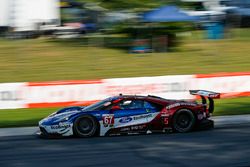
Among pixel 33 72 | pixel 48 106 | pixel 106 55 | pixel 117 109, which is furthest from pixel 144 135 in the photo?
pixel 106 55

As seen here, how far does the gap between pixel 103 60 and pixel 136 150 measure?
49.6ft

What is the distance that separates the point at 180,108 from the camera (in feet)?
41.2

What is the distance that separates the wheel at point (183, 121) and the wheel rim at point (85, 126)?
1883mm

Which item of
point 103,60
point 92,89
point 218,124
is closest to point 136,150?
point 218,124

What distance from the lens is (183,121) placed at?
12.6 metres

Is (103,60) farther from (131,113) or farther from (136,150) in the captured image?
(136,150)

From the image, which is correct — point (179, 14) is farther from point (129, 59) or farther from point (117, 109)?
point (117, 109)

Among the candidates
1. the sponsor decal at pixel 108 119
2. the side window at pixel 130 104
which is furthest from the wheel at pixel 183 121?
the sponsor decal at pixel 108 119

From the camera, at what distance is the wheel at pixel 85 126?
12.1 metres

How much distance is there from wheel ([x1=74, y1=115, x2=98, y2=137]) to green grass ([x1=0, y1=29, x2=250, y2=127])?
1067cm

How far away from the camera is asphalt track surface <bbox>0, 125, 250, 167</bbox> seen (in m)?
9.32

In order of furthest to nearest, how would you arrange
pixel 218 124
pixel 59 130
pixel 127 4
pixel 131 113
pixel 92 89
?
1. pixel 127 4
2. pixel 92 89
3. pixel 218 124
4. pixel 131 113
5. pixel 59 130

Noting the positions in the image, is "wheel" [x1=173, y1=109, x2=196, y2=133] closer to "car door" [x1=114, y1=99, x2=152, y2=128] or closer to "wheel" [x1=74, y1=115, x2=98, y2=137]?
"car door" [x1=114, y1=99, x2=152, y2=128]

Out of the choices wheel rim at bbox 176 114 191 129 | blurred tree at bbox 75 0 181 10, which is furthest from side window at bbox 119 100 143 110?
blurred tree at bbox 75 0 181 10
